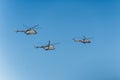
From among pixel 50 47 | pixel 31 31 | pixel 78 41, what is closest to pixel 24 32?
pixel 31 31

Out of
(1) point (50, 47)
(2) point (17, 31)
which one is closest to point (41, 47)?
(1) point (50, 47)

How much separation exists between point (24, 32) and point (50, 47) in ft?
20.9

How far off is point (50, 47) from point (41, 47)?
1.62 metres

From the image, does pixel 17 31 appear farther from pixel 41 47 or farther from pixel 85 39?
pixel 85 39

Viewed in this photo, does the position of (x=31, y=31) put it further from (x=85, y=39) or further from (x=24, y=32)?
(x=85, y=39)

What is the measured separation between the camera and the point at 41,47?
72.6 metres

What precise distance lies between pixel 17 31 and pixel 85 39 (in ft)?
47.2

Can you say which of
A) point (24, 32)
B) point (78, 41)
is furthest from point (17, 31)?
point (78, 41)

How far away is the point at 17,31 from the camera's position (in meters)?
68.8

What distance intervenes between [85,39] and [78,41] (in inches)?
57.7

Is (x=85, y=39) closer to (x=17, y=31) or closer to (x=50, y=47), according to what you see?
(x=50, y=47)

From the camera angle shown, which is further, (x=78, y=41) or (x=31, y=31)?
(x=78, y=41)

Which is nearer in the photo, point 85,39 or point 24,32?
point 24,32

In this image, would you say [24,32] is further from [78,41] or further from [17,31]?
[78,41]
